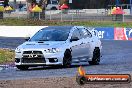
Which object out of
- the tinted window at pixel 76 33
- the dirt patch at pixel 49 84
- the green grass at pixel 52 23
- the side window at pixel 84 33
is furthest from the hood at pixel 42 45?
the green grass at pixel 52 23

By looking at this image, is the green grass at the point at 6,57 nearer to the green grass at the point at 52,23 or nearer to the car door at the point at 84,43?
Result: the car door at the point at 84,43

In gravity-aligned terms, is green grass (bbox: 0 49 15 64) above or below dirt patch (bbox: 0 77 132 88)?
below

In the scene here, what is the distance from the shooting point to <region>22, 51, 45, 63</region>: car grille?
1911 centimetres

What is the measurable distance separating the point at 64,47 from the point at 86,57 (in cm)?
188

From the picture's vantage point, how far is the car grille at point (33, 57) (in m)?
19.1

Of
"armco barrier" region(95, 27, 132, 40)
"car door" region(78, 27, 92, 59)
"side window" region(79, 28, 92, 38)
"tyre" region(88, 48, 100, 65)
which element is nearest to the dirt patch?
"car door" region(78, 27, 92, 59)

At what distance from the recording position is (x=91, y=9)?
81438mm

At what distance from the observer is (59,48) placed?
19422 millimetres

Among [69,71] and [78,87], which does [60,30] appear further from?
[78,87]

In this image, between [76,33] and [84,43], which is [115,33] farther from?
[76,33]

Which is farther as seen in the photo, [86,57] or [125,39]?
[125,39]

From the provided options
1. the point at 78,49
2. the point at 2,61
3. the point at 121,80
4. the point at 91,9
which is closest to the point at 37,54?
the point at 78,49

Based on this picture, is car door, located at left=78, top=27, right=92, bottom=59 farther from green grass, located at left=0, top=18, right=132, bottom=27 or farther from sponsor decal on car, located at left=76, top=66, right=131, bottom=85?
green grass, located at left=0, top=18, right=132, bottom=27

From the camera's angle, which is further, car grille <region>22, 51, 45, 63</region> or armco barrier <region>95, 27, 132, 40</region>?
armco barrier <region>95, 27, 132, 40</region>
